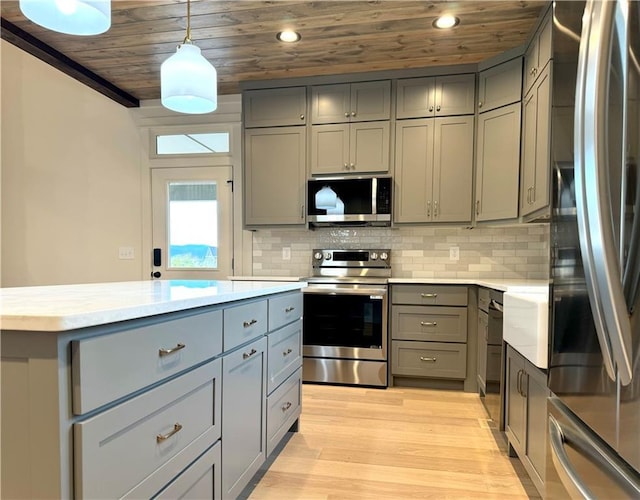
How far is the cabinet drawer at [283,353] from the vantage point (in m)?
1.89

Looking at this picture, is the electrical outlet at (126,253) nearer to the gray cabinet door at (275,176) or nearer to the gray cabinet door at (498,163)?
the gray cabinet door at (275,176)

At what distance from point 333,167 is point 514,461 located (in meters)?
2.60

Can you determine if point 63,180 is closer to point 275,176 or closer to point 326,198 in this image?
point 275,176

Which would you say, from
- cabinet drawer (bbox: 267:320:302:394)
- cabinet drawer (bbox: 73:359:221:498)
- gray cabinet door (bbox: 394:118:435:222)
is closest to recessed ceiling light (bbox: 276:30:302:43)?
gray cabinet door (bbox: 394:118:435:222)

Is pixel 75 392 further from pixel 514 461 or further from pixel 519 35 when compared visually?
pixel 519 35

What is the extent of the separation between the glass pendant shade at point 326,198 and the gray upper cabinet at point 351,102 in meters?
0.64

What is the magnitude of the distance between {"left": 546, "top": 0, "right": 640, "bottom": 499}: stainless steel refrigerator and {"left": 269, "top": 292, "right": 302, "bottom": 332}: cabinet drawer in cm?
129

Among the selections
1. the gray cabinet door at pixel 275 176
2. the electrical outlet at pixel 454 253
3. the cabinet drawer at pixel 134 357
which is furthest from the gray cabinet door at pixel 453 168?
the cabinet drawer at pixel 134 357

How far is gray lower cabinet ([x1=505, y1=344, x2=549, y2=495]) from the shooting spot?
1.52 m

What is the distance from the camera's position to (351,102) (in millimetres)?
3516

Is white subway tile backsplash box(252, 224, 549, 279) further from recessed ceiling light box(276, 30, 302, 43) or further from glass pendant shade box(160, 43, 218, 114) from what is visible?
glass pendant shade box(160, 43, 218, 114)

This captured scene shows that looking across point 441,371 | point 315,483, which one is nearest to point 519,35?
point 441,371

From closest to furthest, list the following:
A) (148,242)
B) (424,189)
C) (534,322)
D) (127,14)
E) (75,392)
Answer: (75,392) < (534,322) < (127,14) < (424,189) < (148,242)

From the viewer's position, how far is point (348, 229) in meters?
3.85
